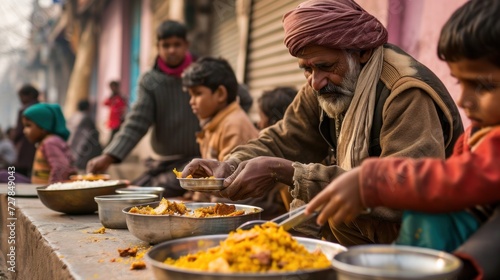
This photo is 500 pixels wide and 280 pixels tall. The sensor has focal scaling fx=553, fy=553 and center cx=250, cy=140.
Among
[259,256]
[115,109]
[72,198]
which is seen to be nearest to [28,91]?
[115,109]

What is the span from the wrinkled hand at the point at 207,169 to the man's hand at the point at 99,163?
91.6 inches

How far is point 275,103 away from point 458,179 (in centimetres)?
292

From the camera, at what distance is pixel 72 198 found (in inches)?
126

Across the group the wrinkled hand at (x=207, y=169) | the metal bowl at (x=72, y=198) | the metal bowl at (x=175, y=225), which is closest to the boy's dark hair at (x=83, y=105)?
the metal bowl at (x=72, y=198)

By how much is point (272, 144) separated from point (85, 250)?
115 centimetres

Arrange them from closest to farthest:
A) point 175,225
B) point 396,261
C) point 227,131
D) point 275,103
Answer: point 396,261 < point 175,225 < point 227,131 < point 275,103

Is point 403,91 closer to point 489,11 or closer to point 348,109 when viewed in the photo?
point 348,109

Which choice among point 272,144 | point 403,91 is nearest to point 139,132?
point 272,144

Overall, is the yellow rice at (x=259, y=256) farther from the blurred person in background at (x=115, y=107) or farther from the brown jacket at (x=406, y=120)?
the blurred person in background at (x=115, y=107)

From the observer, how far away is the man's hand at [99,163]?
15.6ft

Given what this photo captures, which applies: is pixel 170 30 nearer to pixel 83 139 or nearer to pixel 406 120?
pixel 406 120

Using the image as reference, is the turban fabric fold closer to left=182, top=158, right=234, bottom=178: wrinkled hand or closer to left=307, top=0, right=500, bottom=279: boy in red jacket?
left=182, top=158, right=234, bottom=178: wrinkled hand

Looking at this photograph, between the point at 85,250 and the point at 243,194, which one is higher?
the point at 243,194

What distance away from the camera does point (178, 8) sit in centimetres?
874
